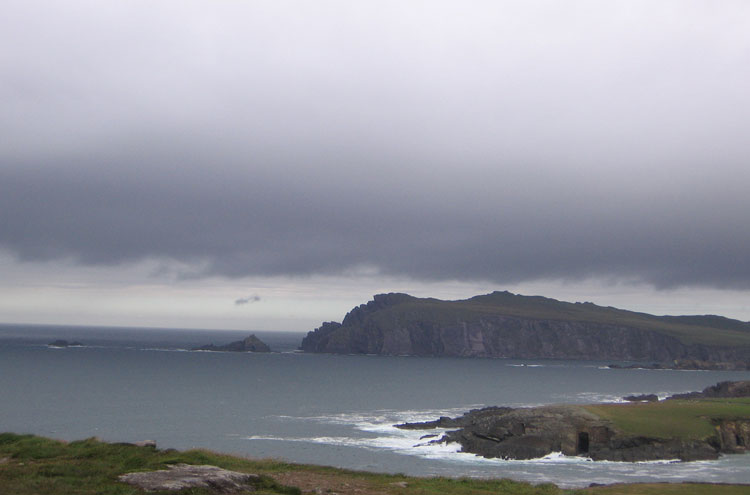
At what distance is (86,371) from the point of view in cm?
16288

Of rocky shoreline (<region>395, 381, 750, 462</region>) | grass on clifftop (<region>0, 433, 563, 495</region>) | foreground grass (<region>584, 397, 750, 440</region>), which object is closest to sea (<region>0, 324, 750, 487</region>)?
rocky shoreline (<region>395, 381, 750, 462</region>)

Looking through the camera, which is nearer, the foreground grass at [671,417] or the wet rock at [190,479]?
the wet rock at [190,479]

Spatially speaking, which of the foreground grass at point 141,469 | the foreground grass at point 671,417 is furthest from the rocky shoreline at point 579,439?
the foreground grass at point 141,469

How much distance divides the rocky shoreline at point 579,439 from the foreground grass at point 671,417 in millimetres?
759

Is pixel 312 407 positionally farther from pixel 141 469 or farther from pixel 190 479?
pixel 190 479

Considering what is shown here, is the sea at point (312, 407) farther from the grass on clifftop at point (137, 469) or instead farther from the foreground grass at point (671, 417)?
the grass on clifftop at point (137, 469)

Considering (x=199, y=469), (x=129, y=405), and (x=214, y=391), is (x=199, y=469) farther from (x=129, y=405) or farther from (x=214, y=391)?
(x=214, y=391)

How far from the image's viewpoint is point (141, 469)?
25.4m

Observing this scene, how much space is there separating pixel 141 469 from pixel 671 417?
60.3 m

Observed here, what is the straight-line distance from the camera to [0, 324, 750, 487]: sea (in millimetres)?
57281

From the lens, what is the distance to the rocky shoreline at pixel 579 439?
6144 cm

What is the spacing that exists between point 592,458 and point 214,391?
269ft

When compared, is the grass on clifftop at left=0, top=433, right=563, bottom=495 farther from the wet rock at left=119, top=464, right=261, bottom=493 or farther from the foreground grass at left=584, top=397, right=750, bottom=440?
the foreground grass at left=584, top=397, right=750, bottom=440

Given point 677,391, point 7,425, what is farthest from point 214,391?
point 677,391
